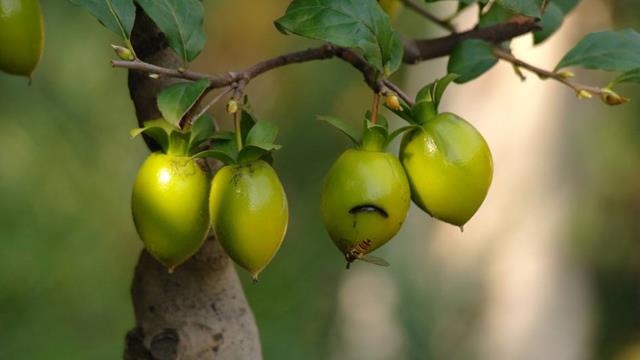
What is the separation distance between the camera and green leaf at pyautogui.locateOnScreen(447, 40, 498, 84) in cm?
76

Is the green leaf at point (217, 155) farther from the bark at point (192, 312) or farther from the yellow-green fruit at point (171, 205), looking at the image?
the bark at point (192, 312)

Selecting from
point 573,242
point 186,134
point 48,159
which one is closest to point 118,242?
point 48,159

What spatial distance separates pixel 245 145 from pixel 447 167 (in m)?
0.12

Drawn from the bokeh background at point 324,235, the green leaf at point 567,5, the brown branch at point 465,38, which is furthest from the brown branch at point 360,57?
the bokeh background at point 324,235

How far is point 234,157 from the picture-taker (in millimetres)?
615

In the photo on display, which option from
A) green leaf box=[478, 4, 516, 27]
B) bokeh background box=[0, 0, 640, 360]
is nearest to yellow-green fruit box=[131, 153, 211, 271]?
green leaf box=[478, 4, 516, 27]

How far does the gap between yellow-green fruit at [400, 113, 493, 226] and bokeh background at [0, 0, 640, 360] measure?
1941 millimetres

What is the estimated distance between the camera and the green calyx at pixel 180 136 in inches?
24.7

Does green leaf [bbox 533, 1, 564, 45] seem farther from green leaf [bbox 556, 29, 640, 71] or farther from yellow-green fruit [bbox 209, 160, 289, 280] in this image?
yellow-green fruit [bbox 209, 160, 289, 280]

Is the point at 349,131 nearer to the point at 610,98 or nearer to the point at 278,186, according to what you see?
the point at 278,186

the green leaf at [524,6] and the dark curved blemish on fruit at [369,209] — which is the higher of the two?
the green leaf at [524,6]

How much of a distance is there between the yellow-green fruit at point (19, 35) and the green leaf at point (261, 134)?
14 cm

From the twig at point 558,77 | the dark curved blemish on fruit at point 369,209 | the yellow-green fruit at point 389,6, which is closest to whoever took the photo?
the dark curved blemish on fruit at point 369,209

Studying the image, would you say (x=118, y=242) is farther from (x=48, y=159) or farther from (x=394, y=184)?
(x=394, y=184)
